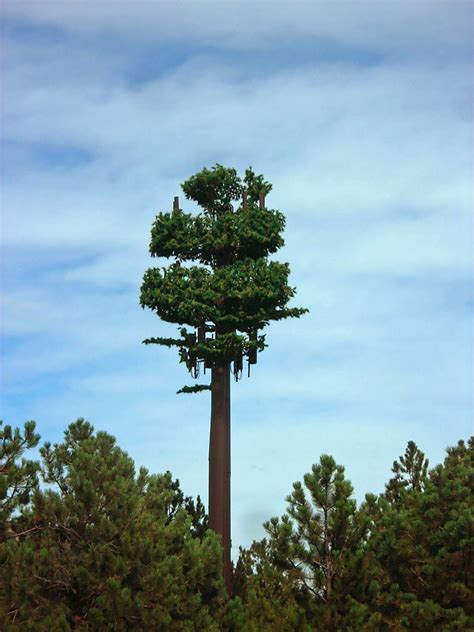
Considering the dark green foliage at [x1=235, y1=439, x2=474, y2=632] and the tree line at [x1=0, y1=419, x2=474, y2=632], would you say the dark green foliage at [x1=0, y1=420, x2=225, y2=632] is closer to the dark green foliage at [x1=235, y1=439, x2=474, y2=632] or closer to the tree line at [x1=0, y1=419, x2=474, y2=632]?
the tree line at [x1=0, y1=419, x2=474, y2=632]

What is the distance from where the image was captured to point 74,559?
16.2m

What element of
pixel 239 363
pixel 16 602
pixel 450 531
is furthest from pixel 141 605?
pixel 239 363

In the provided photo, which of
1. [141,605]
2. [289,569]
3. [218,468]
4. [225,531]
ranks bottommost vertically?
[141,605]

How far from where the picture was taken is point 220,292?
85.1 feet

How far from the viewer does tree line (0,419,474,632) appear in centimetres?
1619

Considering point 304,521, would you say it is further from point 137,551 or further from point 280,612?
point 137,551

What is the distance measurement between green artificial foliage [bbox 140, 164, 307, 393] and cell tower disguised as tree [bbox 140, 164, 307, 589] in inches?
1.2

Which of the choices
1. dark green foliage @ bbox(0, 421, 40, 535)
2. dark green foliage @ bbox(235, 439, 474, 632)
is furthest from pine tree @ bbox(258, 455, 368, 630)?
dark green foliage @ bbox(0, 421, 40, 535)

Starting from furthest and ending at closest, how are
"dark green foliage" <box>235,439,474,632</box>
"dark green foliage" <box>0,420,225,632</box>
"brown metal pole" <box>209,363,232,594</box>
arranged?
"brown metal pole" <box>209,363,232,594</box>, "dark green foliage" <box>235,439,474,632</box>, "dark green foliage" <box>0,420,225,632</box>

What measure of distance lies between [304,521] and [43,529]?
556 centimetres

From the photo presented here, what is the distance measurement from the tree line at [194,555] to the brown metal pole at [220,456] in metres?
4.56

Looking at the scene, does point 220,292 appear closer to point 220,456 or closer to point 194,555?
point 220,456

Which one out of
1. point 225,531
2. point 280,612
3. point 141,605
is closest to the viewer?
point 141,605

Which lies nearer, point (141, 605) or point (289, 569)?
point (141, 605)
